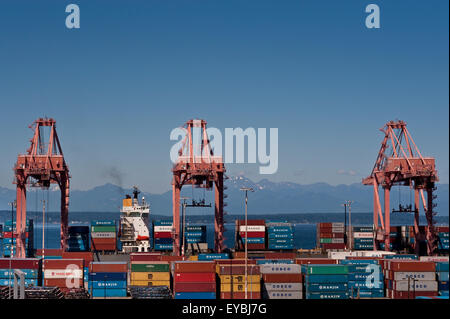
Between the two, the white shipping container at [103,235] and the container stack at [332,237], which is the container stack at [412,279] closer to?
the container stack at [332,237]

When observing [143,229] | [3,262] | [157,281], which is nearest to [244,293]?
→ [157,281]

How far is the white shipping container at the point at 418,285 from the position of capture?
191 feet

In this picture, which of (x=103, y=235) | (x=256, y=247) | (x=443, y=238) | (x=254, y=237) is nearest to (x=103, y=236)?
(x=103, y=235)

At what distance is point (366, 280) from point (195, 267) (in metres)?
16.7

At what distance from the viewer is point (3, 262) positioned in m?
63.3

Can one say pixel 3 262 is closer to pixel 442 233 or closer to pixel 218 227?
pixel 218 227

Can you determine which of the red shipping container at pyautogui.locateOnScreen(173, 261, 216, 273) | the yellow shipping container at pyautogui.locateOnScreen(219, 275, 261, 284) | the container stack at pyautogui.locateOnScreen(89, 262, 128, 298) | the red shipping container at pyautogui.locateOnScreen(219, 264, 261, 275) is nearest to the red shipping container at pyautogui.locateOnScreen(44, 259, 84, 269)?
the container stack at pyautogui.locateOnScreen(89, 262, 128, 298)

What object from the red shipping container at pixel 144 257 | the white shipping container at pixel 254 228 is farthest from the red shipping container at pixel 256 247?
the red shipping container at pixel 144 257

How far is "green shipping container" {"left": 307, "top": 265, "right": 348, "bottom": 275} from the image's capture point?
55.6m

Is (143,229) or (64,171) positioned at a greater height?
(64,171)

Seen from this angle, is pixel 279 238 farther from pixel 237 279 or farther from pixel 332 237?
pixel 237 279

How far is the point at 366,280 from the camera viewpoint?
2388 inches

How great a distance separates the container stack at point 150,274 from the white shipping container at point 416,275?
20.9 m
